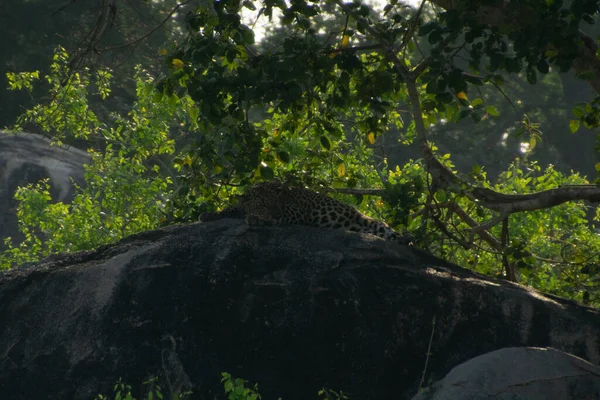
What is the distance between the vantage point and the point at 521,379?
577cm

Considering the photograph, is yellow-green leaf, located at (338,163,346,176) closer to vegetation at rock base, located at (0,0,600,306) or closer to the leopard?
vegetation at rock base, located at (0,0,600,306)

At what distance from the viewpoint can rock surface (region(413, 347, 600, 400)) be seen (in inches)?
223

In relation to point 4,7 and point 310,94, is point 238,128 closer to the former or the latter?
point 310,94

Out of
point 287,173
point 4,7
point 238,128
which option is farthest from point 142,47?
point 238,128

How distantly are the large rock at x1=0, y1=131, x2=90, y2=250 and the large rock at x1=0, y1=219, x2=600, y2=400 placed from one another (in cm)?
1529

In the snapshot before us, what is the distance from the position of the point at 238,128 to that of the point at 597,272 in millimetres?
3990

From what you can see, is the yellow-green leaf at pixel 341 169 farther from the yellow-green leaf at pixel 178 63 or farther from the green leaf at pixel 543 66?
the green leaf at pixel 543 66

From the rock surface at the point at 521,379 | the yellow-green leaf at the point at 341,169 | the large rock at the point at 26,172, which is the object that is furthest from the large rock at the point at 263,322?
the large rock at the point at 26,172

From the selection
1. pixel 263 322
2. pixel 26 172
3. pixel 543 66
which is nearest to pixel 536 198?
pixel 543 66

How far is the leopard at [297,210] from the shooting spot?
9.73 metres

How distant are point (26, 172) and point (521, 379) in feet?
62.6

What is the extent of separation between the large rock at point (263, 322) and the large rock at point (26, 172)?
15293mm

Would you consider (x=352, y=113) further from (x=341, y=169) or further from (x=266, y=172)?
(x=266, y=172)

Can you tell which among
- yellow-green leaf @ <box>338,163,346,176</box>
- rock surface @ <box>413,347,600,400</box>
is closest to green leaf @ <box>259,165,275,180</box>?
yellow-green leaf @ <box>338,163,346,176</box>
